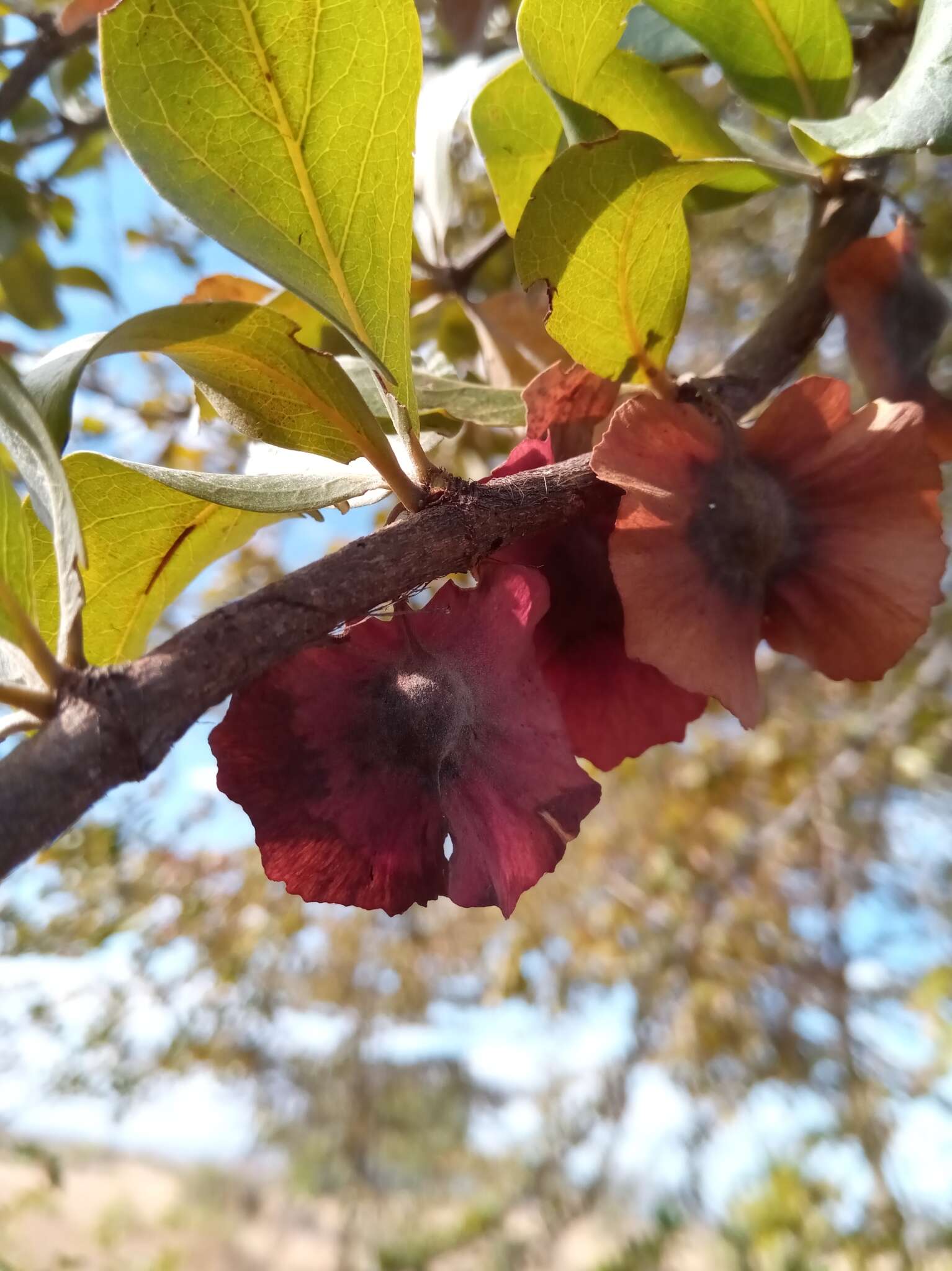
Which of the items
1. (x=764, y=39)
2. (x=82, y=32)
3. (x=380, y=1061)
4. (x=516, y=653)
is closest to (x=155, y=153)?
(x=516, y=653)

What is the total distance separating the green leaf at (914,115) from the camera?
54 cm

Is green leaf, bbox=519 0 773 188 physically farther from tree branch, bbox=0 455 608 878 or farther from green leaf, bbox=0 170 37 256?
green leaf, bbox=0 170 37 256

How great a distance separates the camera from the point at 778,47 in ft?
2.52

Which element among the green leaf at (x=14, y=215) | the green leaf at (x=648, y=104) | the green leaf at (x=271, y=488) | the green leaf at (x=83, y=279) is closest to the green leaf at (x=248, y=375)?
the green leaf at (x=271, y=488)

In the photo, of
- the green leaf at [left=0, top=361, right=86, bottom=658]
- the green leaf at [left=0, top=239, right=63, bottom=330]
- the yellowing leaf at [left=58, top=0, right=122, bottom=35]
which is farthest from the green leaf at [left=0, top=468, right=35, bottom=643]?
the green leaf at [left=0, top=239, right=63, bottom=330]

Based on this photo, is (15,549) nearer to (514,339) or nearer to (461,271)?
(514,339)

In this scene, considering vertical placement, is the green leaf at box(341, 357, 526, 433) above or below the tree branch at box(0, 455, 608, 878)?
below

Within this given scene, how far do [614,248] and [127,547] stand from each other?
0.38 m

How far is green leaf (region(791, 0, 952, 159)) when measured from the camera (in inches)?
21.3

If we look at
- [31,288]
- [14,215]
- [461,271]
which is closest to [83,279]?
Result: [31,288]

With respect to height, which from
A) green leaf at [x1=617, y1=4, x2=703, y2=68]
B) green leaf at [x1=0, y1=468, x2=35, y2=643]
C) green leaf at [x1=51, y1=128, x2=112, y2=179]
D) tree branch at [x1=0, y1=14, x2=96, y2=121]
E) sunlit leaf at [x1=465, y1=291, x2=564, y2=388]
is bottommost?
sunlit leaf at [x1=465, y1=291, x2=564, y2=388]

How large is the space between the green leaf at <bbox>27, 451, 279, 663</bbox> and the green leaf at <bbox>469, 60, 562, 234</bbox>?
1.21ft

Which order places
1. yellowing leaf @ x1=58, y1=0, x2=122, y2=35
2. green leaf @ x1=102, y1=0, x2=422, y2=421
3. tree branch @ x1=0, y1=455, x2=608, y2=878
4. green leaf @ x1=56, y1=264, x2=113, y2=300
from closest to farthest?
tree branch @ x1=0, y1=455, x2=608, y2=878, green leaf @ x1=102, y1=0, x2=422, y2=421, yellowing leaf @ x1=58, y1=0, x2=122, y2=35, green leaf @ x1=56, y1=264, x2=113, y2=300

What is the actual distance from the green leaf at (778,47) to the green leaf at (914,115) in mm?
163
